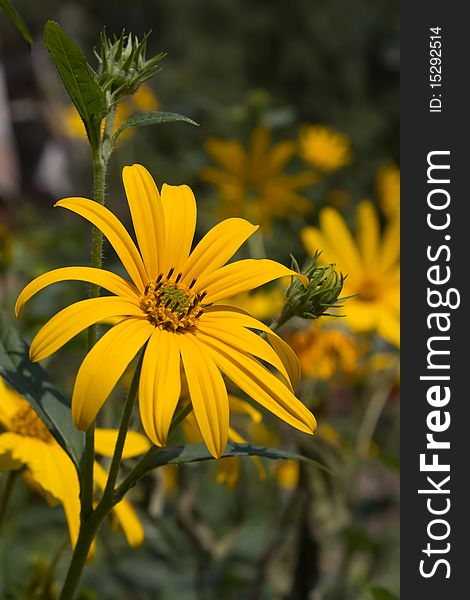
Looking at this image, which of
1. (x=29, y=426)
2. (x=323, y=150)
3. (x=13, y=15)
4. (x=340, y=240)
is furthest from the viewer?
(x=323, y=150)

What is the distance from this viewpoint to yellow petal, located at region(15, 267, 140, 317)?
0.76m

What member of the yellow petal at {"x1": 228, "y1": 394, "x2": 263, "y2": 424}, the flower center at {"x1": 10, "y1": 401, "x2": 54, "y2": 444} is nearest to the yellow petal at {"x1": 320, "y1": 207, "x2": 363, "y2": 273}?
the yellow petal at {"x1": 228, "y1": 394, "x2": 263, "y2": 424}

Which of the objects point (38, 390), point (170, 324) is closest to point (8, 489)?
point (38, 390)

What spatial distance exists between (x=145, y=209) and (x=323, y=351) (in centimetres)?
102

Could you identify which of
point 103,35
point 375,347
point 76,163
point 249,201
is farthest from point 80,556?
point 76,163

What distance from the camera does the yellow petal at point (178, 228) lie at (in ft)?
3.00

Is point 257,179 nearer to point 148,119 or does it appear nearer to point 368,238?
point 368,238

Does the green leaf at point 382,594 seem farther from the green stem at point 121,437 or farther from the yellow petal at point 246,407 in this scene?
the green stem at point 121,437

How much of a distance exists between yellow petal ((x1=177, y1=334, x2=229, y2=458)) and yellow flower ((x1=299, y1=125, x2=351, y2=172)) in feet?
8.98

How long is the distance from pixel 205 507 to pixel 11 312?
933 millimetres

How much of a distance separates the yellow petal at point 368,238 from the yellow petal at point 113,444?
112 cm

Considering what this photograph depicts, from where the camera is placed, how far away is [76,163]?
8555 mm

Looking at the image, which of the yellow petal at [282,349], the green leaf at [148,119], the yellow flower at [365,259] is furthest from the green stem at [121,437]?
the yellow flower at [365,259]

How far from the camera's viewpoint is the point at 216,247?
0.91m
